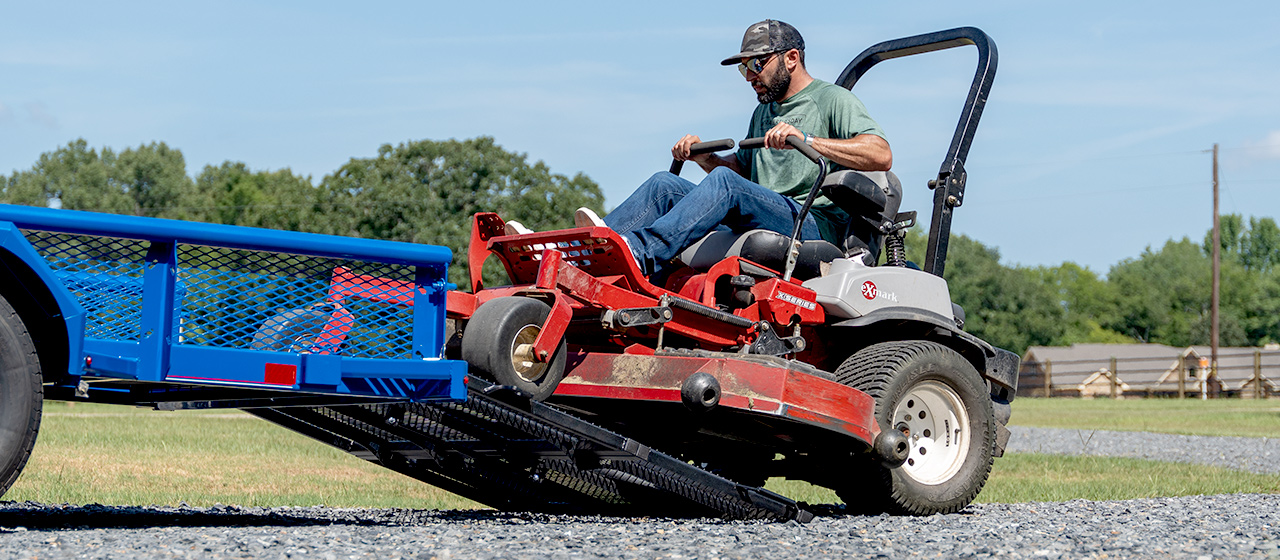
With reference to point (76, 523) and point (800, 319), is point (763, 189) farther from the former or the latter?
point (76, 523)

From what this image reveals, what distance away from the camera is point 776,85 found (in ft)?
24.2

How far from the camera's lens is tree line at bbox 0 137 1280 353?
56625mm

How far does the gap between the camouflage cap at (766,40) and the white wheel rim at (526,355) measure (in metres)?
2.27

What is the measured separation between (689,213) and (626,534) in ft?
5.41

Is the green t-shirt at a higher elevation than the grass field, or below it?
higher

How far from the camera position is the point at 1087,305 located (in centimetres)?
12300

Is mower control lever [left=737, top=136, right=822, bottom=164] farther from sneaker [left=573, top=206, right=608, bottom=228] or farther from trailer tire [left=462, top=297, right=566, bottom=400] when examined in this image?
trailer tire [left=462, top=297, right=566, bottom=400]

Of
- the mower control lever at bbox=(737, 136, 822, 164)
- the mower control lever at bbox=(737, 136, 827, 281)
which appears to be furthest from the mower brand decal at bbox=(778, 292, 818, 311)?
the mower control lever at bbox=(737, 136, 822, 164)

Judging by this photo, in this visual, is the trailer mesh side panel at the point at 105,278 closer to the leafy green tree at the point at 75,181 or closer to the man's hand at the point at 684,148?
the man's hand at the point at 684,148

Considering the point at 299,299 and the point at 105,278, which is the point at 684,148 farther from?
the point at 105,278

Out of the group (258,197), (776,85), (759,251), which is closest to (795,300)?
(759,251)

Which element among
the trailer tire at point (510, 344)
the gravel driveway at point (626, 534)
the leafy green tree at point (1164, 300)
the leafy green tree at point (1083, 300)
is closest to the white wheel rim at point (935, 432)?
the gravel driveway at point (626, 534)

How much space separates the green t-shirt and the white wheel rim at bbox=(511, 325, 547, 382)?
6.50ft

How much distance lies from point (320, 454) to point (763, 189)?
27.8 ft
